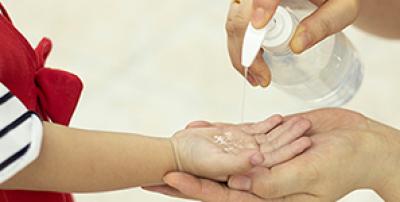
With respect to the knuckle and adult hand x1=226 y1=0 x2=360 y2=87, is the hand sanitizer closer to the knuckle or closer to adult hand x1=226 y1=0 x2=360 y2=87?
adult hand x1=226 y1=0 x2=360 y2=87

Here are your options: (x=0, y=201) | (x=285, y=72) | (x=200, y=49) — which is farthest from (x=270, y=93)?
(x=0, y=201)

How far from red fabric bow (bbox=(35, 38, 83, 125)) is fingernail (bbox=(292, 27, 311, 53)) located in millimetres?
273

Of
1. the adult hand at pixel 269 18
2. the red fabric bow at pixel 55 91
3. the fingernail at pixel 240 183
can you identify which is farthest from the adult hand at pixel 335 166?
the red fabric bow at pixel 55 91

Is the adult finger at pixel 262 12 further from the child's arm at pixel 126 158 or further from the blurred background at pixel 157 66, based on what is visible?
the blurred background at pixel 157 66

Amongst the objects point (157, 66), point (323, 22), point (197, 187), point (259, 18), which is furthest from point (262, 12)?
point (157, 66)

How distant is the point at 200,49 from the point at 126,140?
737 mm

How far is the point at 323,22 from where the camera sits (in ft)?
3.19

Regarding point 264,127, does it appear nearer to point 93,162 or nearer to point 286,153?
point 286,153

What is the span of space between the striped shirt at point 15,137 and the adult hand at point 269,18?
0.30 metres

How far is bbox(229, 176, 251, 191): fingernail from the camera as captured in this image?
36.5 inches

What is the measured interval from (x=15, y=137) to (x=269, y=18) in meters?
0.34

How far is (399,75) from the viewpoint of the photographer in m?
1.49

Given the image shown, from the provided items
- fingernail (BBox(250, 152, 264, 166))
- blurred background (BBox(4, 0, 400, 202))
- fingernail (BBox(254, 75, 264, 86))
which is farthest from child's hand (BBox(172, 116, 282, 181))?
blurred background (BBox(4, 0, 400, 202))

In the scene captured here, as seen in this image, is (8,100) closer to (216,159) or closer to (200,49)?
(216,159)
